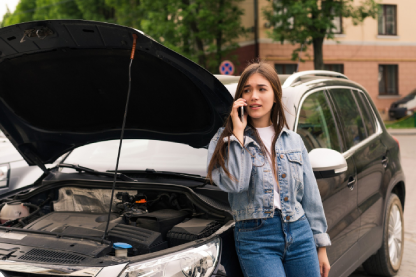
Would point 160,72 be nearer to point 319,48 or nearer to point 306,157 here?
point 306,157

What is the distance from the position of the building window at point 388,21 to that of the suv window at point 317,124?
25409mm

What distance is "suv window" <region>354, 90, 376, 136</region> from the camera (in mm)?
4172

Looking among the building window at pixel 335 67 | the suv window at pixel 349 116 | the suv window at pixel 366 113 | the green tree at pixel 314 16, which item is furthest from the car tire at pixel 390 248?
the building window at pixel 335 67

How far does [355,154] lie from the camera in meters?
3.59

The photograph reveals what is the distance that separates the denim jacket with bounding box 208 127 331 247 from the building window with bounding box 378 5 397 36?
26665 millimetres

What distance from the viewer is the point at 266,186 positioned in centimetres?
226

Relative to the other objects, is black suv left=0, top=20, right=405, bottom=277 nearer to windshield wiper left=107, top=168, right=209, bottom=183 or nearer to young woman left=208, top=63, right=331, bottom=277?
windshield wiper left=107, top=168, right=209, bottom=183

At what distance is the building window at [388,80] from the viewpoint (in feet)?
88.7

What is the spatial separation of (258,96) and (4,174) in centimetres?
398

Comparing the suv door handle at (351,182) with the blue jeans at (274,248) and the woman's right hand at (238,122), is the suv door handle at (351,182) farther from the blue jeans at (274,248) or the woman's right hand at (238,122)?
the woman's right hand at (238,122)

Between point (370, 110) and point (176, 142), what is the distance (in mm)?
2092

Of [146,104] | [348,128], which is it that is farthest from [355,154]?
[146,104]

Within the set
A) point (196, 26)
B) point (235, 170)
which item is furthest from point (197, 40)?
point (235, 170)

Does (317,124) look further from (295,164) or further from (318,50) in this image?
(318,50)
